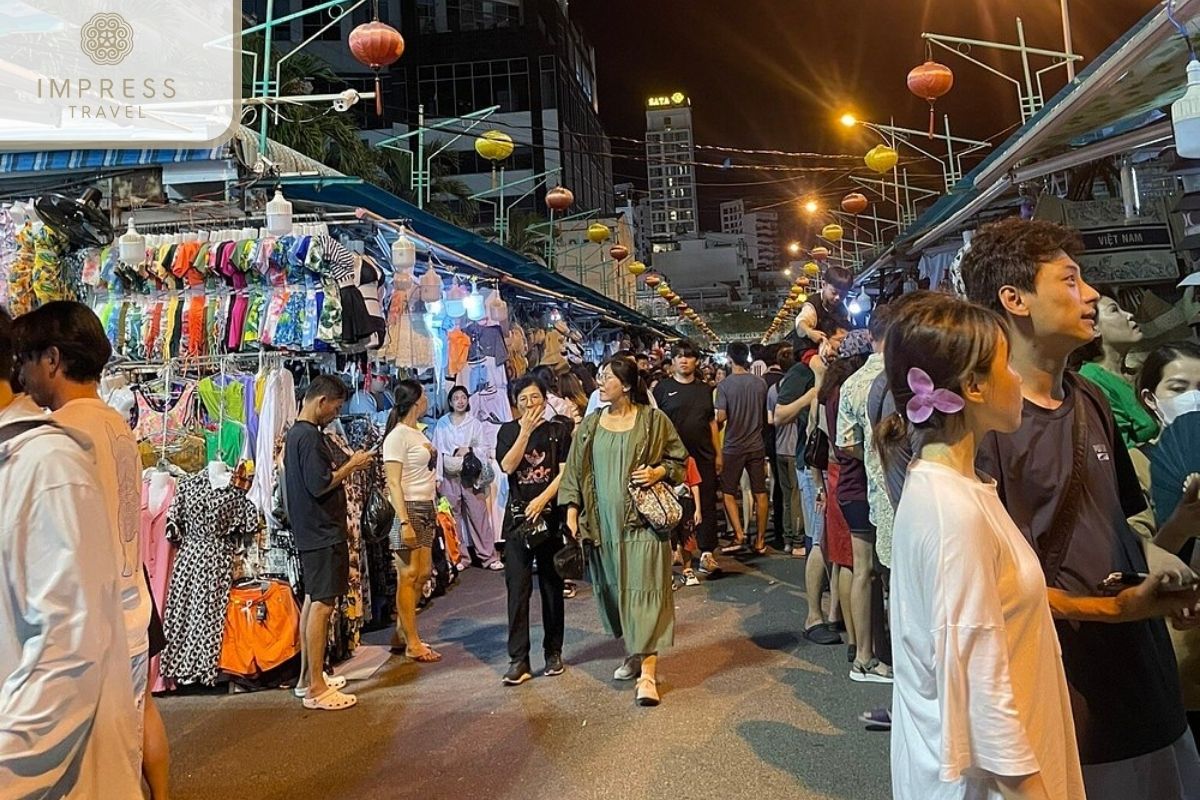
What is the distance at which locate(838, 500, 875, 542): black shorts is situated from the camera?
4668 millimetres

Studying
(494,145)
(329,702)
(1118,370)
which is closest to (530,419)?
(329,702)

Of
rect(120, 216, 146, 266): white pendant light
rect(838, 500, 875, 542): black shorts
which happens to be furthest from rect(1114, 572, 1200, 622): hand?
rect(120, 216, 146, 266): white pendant light

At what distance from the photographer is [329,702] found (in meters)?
4.78

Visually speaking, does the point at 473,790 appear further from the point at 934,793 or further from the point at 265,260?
the point at 265,260

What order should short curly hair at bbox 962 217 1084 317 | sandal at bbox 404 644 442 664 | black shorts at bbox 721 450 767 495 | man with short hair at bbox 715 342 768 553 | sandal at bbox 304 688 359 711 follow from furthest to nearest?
1. black shorts at bbox 721 450 767 495
2. man with short hair at bbox 715 342 768 553
3. sandal at bbox 404 644 442 664
4. sandal at bbox 304 688 359 711
5. short curly hair at bbox 962 217 1084 317

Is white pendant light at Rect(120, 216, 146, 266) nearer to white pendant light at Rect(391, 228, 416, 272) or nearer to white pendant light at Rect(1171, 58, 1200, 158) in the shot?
white pendant light at Rect(391, 228, 416, 272)

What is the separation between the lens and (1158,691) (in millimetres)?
1855

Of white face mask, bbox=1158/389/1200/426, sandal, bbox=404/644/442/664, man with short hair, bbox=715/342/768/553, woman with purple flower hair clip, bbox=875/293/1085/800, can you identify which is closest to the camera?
woman with purple flower hair clip, bbox=875/293/1085/800

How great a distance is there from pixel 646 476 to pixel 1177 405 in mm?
2687

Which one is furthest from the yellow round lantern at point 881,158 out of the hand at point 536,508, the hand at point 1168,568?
the hand at point 1168,568

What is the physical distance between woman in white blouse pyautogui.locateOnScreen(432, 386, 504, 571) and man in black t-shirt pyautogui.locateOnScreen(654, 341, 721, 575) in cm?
198

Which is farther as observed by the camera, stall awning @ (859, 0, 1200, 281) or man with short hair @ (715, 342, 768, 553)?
man with short hair @ (715, 342, 768, 553)

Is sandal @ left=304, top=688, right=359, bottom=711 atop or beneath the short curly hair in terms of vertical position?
beneath

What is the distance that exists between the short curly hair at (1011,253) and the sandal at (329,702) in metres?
4.15
